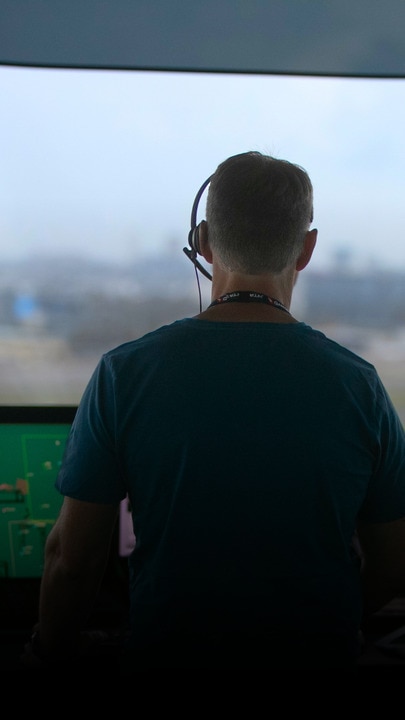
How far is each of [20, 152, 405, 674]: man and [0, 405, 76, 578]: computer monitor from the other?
0.69 m

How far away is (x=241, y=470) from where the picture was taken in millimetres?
841

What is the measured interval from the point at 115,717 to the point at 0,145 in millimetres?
1710

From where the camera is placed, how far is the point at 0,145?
1948 mm

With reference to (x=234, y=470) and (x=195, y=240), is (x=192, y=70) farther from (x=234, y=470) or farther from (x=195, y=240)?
(x=234, y=470)

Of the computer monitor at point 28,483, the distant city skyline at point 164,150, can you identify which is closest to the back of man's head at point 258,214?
the computer monitor at point 28,483

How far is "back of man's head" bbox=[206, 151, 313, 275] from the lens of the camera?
37.0 inches

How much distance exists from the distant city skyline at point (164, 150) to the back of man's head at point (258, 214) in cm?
101

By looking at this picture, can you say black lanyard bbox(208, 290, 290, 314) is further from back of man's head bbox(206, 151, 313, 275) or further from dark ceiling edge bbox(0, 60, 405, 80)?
dark ceiling edge bbox(0, 60, 405, 80)

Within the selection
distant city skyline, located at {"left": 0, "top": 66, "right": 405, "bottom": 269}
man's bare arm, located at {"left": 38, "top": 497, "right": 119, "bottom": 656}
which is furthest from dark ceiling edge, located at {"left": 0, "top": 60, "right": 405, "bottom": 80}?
Answer: man's bare arm, located at {"left": 38, "top": 497, "right": 119, "bottom": 656}

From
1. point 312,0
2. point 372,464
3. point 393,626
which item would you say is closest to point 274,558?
point 372,464

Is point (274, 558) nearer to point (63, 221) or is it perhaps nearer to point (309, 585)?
point (309, 585)

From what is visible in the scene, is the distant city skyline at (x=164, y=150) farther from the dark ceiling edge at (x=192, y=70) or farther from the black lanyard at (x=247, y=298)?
the black lanyard at (x=247, y=298)

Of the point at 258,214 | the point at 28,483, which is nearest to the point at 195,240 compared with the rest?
the point at 258,214

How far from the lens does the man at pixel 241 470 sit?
2.78 feet
